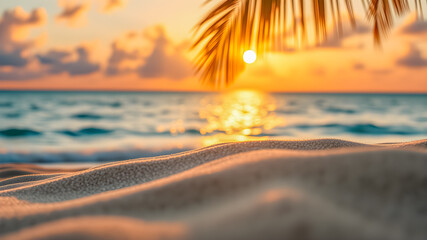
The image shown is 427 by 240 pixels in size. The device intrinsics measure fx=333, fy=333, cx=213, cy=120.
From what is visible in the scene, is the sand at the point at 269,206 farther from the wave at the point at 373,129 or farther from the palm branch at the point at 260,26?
the wave at the point at 373,129

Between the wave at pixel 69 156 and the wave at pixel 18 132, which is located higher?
the wave at pixel 18 132

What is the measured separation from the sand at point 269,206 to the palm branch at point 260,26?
3.54ft

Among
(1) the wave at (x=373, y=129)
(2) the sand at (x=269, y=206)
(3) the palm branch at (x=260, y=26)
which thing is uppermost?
(3) the palm branch at (x=260, y=26)

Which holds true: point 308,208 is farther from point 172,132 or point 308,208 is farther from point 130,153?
point 172,132

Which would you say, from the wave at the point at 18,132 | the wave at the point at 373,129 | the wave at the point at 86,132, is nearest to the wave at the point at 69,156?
the wave at the point at 86,132

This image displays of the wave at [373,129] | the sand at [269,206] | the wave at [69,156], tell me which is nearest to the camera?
the sand at [269,206]

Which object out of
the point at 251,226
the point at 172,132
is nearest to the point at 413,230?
the point at 251,226

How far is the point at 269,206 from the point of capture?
1.47 feet

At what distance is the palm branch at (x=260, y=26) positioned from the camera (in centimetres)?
164

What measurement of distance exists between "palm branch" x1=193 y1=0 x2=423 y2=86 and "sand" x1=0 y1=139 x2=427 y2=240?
108 cm

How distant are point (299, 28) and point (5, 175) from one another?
2.39 metres

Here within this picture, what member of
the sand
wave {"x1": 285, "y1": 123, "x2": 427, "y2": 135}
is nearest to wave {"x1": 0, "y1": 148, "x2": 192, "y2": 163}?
the sand

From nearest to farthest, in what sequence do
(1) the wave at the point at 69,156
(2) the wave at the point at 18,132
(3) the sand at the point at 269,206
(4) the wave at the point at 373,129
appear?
(3) the sand at the point at 269,206, (1) the wave at the point at 69,156, (2) the wave at the point at 18,132, (4) the wave at the point at 373,129

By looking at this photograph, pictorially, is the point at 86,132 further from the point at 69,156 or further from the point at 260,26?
the point at 260,26
